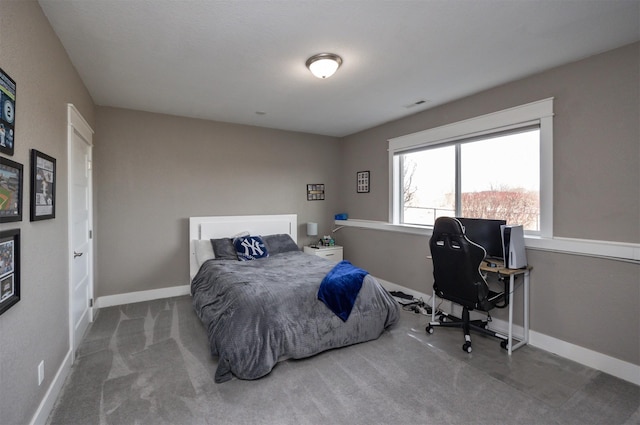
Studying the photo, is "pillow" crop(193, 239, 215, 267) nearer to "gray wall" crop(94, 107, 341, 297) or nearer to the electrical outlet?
"gray wall" crop(94, 107, 341, 297)

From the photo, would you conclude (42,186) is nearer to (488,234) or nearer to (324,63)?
(324,63)

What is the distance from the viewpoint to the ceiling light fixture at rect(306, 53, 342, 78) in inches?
99.2

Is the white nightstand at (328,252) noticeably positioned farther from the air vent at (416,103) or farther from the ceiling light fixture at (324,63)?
the ceiling light fixture at (324,63)

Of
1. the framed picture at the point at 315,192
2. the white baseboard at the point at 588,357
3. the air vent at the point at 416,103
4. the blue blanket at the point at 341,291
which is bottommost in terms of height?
the white baseboard at the point at 588,357

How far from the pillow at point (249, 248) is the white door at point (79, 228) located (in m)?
1.64

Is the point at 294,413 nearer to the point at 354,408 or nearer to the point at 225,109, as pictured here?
the point at 354,408

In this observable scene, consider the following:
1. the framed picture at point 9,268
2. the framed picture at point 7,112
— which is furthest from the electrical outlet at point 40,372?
the framed picture at point 7,112

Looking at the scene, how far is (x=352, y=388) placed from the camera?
2221 mm

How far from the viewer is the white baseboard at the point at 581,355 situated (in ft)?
7.59

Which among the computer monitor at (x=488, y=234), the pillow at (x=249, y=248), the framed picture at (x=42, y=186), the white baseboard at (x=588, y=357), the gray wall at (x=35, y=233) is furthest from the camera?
the pillow at (x=249, y=248)

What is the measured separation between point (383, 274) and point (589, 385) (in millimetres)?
2703

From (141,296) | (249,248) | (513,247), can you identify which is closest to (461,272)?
(513,247)

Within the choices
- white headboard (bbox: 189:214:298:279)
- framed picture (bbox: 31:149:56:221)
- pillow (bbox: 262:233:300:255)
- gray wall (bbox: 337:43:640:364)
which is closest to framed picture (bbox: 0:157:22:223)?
framed picture (bbox: 31:149:56:221)

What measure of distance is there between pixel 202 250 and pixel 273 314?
2068 millimetres
